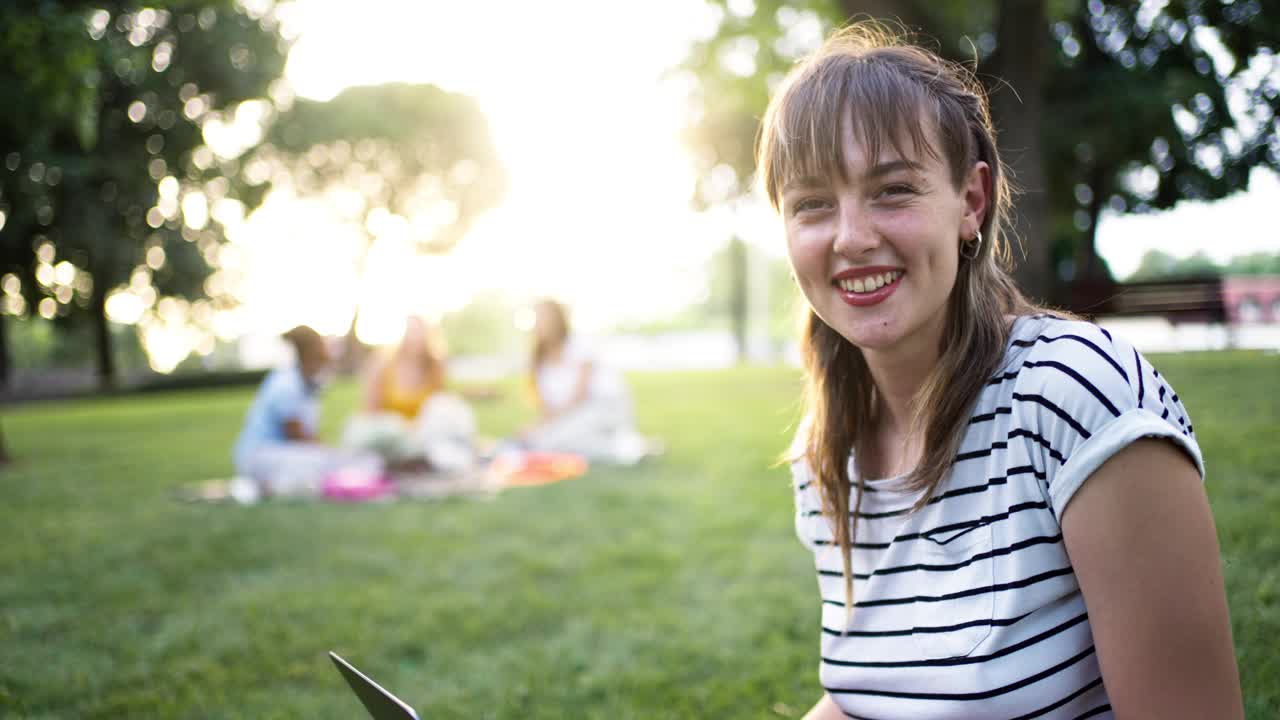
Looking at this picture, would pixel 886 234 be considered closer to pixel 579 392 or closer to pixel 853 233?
pixel 853 233

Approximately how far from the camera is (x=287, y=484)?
28.0ft

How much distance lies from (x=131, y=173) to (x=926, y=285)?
2447cm

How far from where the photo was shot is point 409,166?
38.0 m

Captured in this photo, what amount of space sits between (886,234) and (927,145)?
0.54 feet

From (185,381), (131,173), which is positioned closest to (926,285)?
(131,173)

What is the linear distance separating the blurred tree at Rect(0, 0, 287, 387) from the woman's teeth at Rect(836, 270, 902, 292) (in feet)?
56.6

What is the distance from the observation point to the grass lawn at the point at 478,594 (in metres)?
3.58

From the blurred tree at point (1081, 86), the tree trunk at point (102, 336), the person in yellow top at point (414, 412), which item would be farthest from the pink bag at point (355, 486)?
the tree trunk at point (102, 336)

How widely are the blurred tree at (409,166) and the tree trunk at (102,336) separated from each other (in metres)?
9.60

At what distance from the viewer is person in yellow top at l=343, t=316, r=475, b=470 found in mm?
8922

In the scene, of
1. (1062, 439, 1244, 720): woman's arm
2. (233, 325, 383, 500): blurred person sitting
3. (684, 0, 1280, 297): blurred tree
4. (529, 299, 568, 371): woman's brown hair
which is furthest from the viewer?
(529, 299, 568, 371): woman's brown hair

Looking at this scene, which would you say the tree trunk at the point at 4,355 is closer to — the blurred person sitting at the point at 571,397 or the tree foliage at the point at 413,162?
the tree foliage at the point at 413,162

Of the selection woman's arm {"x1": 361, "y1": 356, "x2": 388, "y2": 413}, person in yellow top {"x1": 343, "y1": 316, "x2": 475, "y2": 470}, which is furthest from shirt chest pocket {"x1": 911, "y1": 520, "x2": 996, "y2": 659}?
woman's arm {"x1": 361, "y1": 356, "x2": 388, "y2": 413}

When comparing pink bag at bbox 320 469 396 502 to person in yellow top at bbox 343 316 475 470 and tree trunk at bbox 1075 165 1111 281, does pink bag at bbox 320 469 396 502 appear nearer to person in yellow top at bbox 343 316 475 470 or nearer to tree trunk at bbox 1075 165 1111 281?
person in yellow top at bbox 343 316 475 470
